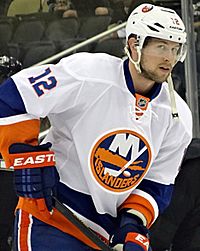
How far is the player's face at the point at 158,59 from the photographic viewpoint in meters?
2.10

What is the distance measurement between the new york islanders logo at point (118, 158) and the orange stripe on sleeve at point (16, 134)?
19 cm

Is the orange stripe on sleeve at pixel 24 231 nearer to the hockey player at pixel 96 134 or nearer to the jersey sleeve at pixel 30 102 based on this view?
the hockey player at pixel 96 134

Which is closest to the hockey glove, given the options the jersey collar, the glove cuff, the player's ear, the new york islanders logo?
the glove cuff

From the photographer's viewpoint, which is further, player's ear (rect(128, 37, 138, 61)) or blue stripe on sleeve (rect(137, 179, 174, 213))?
blue stripe on sleeve (rect(137, 179, 174, 213))

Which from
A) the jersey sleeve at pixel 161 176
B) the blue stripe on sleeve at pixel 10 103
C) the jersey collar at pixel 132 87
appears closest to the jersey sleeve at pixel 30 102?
the blue stripe on sleeve at pixel 10 103

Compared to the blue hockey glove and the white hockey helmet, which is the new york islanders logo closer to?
the blue hockey glove

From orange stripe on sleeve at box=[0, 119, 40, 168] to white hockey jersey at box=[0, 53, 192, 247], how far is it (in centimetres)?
1

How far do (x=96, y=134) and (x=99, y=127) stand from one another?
0.07 feet

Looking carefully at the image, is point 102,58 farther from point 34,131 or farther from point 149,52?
point 34,131

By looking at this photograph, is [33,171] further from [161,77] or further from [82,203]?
[161,77]

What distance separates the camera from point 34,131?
6.93ft

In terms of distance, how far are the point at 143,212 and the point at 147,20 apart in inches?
23.3

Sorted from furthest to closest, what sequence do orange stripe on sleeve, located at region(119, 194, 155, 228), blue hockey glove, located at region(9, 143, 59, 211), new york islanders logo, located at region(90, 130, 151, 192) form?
orange stripe on sleeve, located at region(119, 194, 155, 228) → new york islanders logo, located at region(90, 130, 151, 192) → blue hockey glove, located at region(9, 143, 59, 211)

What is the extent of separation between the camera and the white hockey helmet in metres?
2.11
